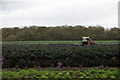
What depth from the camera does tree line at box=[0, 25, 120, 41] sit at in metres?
32.5

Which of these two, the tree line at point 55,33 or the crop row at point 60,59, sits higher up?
the tree line at point 55,33

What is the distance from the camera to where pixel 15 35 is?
33062mm

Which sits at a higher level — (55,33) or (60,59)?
(55,33)

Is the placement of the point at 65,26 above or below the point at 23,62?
above

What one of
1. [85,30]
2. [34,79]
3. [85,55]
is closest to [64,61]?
[85,55]

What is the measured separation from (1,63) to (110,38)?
2587 cm

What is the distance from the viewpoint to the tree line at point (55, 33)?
32.5m

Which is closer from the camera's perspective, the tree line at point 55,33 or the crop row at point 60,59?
the crop row at point 60,59

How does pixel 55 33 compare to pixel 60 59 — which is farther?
pixel 55 33

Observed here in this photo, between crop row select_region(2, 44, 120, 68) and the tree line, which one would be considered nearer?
crop row select_region(2, 44, 120, 68)

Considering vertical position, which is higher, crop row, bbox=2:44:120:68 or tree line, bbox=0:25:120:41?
tree line, bbox=0:25:120:41

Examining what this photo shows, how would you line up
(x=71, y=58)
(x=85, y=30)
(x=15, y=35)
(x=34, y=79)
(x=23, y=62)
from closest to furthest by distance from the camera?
(x=34, y=79) < (x=23, y=62) < (x=71, y=58) < (x=15, y=35) < (x=85, y=30)

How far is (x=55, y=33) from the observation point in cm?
3400

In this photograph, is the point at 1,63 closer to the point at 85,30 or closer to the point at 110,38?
the point at 110,38
